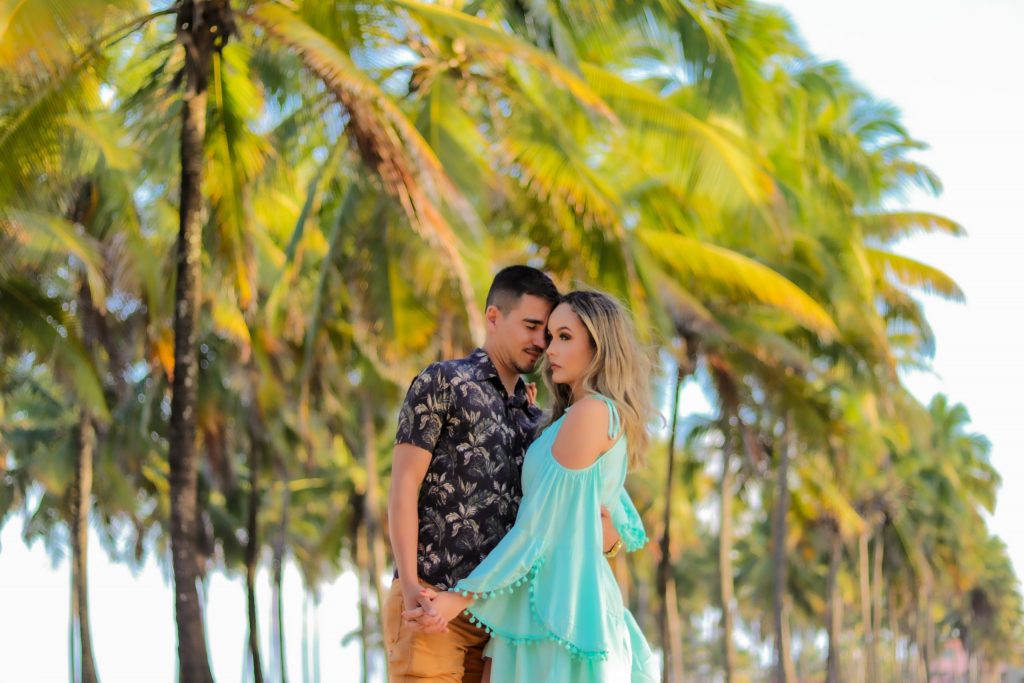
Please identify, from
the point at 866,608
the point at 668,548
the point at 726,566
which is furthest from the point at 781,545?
the point at 866,608

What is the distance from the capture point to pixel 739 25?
14.1 m

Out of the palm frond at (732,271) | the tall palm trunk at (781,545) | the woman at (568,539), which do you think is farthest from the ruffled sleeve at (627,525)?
the tall palm trunk at (781,545)

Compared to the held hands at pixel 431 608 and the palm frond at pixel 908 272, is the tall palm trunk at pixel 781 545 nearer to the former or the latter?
the palm frond at pixel 908 272

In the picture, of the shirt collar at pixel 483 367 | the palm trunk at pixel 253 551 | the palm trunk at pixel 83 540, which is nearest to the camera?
the shirt collar at pixel 483 367

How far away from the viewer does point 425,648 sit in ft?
15.4

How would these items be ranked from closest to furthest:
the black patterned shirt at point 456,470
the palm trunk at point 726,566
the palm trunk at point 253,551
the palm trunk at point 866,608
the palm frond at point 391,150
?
the black patterned shirt at point 456,470 < the palm frond at point 391,150 < the palm trunk at point 253,551 < the palm trunk at point 726,566 < the palm trunk at point 866,608

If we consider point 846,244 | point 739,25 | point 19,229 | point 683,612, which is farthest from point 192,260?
point 683,612

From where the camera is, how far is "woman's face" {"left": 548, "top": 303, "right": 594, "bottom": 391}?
4684 mm

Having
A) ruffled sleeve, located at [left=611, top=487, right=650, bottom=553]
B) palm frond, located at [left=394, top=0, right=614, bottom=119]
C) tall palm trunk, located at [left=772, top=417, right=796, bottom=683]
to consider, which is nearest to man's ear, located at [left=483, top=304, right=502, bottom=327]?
ruffled sleeve, located at [left=611, top=487, right=650, bottom=553]

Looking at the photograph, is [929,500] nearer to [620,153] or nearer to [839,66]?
[839,66]

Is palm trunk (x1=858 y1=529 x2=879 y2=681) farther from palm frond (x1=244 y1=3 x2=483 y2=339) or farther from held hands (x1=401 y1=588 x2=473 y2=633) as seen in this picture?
held hands (x1=401 y1=588 x2=473 y2=633)

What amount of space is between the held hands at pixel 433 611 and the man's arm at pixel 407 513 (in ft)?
0.10

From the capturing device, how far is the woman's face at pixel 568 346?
15.4 ft

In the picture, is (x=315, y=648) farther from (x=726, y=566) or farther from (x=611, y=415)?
(x=611, y=415)
